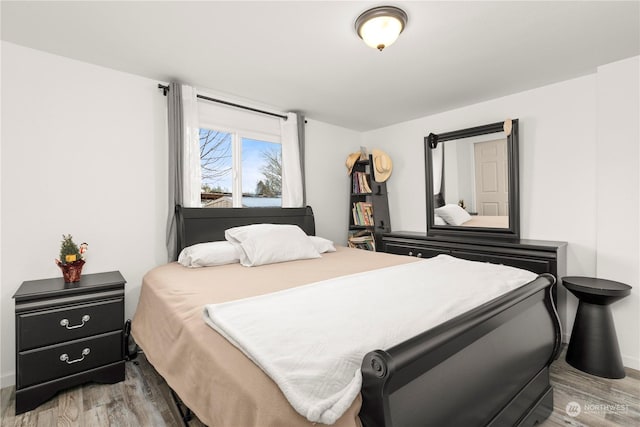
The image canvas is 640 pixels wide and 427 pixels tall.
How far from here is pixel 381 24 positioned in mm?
1804

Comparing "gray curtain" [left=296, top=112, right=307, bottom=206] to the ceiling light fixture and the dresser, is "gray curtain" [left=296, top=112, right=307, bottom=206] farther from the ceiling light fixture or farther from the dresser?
the ceiling light fixture

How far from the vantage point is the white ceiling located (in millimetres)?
1772

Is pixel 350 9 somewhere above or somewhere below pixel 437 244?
above

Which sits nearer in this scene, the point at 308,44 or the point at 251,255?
the point at 308,44

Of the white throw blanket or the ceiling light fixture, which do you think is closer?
the white throw blanket

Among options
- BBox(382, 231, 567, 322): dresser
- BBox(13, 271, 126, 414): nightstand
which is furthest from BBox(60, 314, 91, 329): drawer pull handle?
BBox(382, 231, 567, 322): dresser

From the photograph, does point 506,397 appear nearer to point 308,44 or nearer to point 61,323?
point 308,44

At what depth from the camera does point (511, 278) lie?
1.75 metres

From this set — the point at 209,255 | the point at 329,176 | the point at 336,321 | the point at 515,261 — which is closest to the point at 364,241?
the point at 329,176

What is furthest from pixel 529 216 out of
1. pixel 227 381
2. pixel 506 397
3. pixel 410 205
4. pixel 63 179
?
pixel 63 179

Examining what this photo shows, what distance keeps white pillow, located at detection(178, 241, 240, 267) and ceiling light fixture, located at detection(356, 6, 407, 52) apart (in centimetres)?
185

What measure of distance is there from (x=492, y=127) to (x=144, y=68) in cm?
327

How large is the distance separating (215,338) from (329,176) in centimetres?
321

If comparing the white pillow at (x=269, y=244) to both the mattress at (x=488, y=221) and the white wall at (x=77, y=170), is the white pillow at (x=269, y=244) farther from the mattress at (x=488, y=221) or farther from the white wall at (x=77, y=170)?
the mattress at (x=488, y=221)
